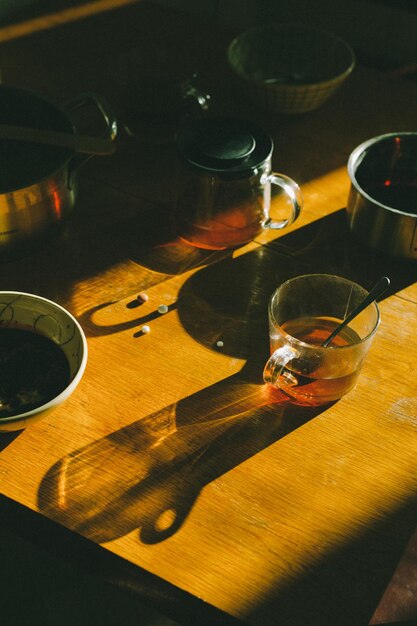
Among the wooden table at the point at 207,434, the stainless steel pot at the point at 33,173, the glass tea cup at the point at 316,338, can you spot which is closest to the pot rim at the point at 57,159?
the stainless steel pot at the point at 33,173

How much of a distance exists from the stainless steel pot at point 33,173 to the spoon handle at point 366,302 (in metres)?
0.43

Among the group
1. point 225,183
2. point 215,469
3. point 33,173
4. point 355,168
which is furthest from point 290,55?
point 215,469

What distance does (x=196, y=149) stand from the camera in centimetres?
107

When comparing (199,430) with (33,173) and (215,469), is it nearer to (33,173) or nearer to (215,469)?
(215,469)

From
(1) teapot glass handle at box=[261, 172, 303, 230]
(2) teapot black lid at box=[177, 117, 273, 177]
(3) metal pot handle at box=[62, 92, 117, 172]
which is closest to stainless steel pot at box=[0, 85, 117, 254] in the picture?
(3) metal pot handle at box=[62, 92, 117, 172]

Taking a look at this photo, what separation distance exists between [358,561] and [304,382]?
0.75 feet

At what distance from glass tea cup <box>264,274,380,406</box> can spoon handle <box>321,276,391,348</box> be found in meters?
0.01

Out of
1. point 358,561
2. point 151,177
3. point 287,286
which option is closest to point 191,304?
point 287,286

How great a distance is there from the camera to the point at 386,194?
114cm

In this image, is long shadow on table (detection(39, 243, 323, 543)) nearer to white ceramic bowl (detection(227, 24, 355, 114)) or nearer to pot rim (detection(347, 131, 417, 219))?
pot rim (detection(347, 131, 417, 219))

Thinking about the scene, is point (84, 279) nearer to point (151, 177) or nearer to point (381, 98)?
point (151, 177)

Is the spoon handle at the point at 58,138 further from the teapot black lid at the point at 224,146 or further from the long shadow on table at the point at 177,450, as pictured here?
the long shadow on table at the point at 177,450

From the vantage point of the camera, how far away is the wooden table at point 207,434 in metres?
0.78

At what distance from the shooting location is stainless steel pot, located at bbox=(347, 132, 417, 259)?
1.08 meters
